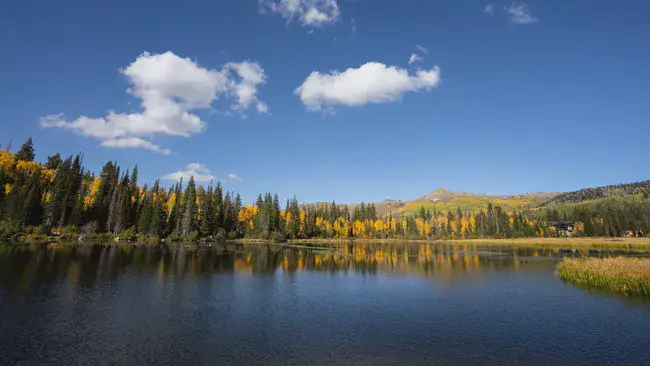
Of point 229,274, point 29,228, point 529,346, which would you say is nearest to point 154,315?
point 229,274

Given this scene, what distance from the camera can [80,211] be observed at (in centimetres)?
11344

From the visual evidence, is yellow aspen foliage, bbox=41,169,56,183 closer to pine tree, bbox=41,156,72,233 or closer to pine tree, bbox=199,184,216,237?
pine tree, bbox=41,156,72,233

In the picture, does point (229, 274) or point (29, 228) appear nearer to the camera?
point (229, 274)

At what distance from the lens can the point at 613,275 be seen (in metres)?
37.7

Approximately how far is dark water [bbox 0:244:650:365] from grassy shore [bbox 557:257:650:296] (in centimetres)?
379

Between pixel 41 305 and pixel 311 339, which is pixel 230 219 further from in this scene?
pixel 311 339

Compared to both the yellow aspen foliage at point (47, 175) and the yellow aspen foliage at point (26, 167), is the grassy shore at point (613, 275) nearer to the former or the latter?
the yellow aspen foliage at point (47, 175)

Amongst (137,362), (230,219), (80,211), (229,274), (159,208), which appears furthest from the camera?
(230,219)

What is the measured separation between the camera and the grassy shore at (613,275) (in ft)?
114

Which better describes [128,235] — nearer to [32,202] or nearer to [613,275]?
[32,202]

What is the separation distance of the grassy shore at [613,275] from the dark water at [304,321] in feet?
12.4

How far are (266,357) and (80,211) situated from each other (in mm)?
127104

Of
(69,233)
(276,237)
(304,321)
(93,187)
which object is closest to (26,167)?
(69,233)

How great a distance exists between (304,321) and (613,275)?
37821mm
